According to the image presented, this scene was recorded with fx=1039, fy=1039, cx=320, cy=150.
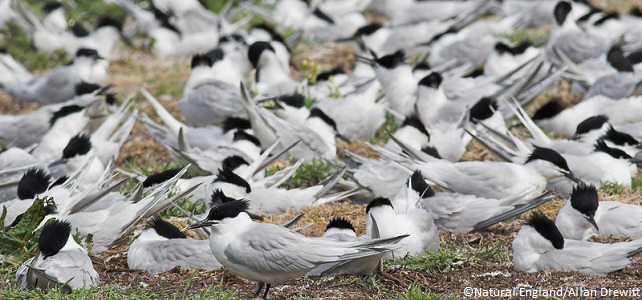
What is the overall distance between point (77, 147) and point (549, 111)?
138 inches

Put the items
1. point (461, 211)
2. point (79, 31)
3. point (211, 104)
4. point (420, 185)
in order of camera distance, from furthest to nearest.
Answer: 1. point (79, 31)
2. point (211, 104)
3. point (420, 185)
4. point (461, 211)

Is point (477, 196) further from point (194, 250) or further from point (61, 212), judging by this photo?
point (61, 212)

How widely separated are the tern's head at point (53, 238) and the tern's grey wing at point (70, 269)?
0.10ft

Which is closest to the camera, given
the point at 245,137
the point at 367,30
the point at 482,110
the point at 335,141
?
the point at 245,137

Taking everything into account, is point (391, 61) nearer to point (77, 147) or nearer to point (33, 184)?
point (77, 147)

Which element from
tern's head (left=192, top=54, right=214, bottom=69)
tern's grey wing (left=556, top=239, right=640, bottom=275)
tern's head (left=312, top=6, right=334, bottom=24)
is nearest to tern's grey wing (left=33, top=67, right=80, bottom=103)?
tern's head (left=192, top=54, right=214, bottom=69)

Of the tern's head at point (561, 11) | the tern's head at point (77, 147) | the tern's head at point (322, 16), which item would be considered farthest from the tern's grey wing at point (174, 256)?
the tern's head at point (322, 16)

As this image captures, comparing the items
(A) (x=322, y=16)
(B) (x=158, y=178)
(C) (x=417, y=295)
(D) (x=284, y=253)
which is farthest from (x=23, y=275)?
(A) (x=322, y=16)

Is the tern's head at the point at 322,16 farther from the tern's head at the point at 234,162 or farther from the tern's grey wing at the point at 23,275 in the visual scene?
the tern's grey wing at the point at 23,275

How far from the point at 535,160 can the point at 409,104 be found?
2.24 metres

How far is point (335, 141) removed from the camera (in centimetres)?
774

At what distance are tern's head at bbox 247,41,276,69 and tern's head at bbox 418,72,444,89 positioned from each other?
64.5 inches

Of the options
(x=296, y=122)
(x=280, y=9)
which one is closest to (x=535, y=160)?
(x=296, y=122)

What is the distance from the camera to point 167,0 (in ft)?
42.2
